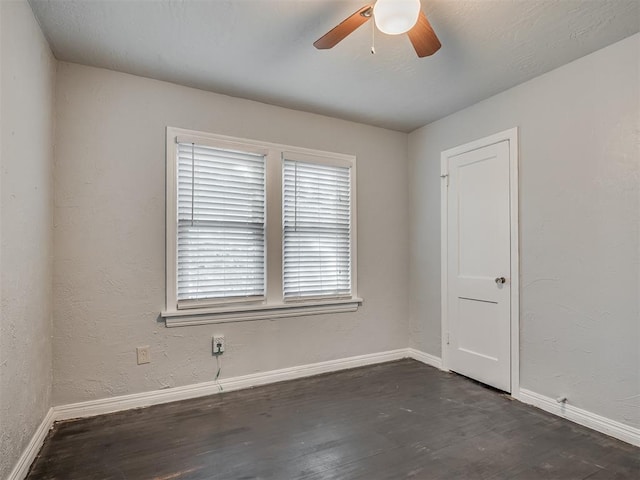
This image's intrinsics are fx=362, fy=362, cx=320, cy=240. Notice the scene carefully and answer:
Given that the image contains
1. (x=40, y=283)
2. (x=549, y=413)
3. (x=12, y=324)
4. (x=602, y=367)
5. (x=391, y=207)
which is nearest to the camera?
(x=12, y=324)

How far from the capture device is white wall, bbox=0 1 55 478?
1.65 metres

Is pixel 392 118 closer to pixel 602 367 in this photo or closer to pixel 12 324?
pixel 602 367

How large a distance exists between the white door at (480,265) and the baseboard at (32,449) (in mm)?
3138

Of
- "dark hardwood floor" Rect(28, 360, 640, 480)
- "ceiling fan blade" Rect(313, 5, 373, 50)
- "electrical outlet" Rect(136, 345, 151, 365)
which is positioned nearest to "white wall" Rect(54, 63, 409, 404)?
"electrical outlet" Rect(136, 345, 151, 365)

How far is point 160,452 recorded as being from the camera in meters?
2.07

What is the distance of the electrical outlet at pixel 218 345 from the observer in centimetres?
291

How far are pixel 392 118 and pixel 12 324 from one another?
3248mm

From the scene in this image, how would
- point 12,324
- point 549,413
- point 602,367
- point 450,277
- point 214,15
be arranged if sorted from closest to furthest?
point 12,324 < point 214,15 < point 602,367 < point 549,413 < point 450,277

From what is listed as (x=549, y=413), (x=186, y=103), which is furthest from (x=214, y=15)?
(x=549, y=413)

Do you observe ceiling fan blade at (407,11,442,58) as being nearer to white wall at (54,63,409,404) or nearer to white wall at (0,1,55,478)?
white wall at (54,63,409,404)

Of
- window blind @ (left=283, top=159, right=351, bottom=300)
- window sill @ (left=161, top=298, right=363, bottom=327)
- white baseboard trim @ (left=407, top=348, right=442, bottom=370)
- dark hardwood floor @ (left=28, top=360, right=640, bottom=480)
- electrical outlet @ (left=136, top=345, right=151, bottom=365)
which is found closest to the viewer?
dark hardwood floor @ (left=28, top=360, right=640, bottom=480)

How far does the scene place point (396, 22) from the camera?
165 centimetres

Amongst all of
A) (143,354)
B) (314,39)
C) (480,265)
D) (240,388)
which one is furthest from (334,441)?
(314,39)

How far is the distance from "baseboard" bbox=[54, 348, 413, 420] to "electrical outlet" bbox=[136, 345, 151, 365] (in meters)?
0.24
